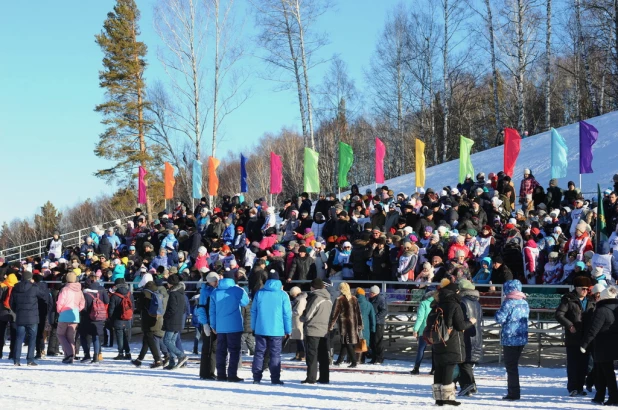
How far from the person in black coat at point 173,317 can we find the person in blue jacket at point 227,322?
1.45 m

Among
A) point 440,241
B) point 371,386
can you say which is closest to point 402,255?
point 440,241

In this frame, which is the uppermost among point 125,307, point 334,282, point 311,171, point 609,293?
point 311,171

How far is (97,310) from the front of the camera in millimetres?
16078

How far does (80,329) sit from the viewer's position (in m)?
16.3

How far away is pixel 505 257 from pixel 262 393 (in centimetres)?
696

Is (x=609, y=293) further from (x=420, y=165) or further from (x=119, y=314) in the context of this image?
(x=420, y=165)

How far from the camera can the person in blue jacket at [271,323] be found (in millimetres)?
12461

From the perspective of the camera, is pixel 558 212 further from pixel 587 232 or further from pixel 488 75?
pixel 488 75

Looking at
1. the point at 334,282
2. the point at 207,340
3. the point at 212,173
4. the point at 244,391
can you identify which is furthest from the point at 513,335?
the point at 212,173

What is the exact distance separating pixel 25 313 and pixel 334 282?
6214 mm

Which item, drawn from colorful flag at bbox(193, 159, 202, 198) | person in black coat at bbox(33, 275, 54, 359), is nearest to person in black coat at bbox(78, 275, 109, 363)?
person in black coat at bbox(33, 275, 54, 359)

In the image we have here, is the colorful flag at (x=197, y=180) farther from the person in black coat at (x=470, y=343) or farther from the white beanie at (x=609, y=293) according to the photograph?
the white beanie at (x=609, y=293)

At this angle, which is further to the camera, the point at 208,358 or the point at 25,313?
the point at 25,313

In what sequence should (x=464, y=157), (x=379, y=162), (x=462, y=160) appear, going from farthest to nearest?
(x=379, y=162) → (x=464, y=157) → (x=462, y=160)
